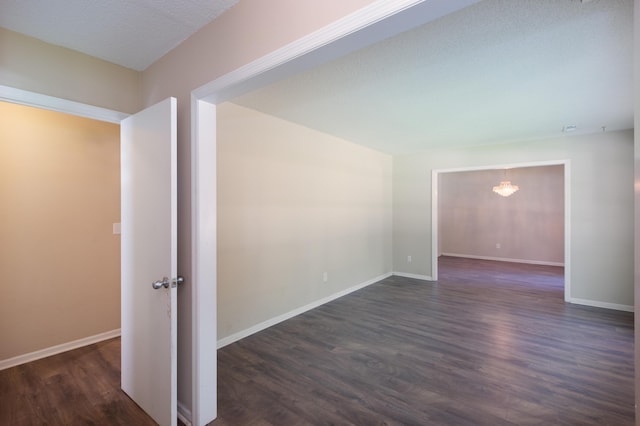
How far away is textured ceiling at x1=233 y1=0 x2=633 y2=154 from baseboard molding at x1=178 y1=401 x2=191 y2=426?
8.57 feet

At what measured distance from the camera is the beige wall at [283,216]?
3146 mm

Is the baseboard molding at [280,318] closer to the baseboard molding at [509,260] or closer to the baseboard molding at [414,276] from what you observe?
the baseboard molding at [414,276]

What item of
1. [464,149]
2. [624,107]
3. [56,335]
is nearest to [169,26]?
[56,335]

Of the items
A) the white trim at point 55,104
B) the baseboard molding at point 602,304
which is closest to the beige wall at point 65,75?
the white trim at point 55,104

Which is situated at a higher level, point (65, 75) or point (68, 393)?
point (65, 75)

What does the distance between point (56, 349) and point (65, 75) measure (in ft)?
8.51

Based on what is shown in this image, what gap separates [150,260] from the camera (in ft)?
6.38

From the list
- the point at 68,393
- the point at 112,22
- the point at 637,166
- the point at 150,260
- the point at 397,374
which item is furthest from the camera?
the point at 397,374

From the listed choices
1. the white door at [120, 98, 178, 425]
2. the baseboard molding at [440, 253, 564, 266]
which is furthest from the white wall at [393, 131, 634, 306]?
the white door at [120, 98, 178, 425]

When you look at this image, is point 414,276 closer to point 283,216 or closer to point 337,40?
point 283,216

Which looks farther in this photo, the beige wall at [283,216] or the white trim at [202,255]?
the beige wall at [283,216]

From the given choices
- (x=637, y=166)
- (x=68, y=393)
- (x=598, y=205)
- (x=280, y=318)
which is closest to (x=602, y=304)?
(x=598, y=205)

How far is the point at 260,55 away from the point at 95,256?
3.00m

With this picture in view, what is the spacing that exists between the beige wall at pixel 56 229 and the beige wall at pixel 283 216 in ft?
4.35
